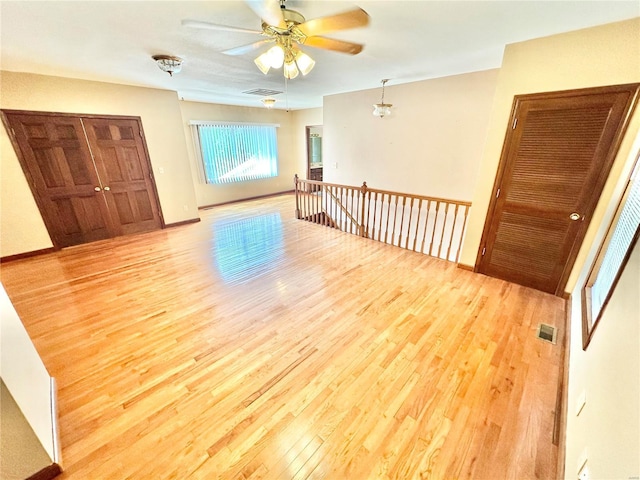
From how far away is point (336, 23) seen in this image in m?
1.63

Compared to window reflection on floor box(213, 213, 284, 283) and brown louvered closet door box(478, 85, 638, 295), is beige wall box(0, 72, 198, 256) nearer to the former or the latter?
window reflection on floor box(213, 213, 284, 283)

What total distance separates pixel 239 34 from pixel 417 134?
3.30 m

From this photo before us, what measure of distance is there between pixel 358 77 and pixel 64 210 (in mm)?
5020

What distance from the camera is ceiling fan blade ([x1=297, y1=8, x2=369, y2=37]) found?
151 cm

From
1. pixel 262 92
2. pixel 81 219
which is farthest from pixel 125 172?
pixel 262 92

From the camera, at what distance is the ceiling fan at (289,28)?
149 cm

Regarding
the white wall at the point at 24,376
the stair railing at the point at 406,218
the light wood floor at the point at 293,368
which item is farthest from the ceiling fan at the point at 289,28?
the stair railing at the point at 406,218

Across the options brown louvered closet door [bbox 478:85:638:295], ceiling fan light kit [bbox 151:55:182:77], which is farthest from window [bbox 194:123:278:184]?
brown louvered closet door [bbox 478:85:638:295]

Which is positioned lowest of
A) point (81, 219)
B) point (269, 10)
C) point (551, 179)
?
point (81, 219)

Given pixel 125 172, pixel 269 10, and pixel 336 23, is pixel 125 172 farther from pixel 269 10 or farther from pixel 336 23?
pixel 336 23

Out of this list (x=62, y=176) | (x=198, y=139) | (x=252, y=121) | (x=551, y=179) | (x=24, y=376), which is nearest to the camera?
(x=24, y=376)

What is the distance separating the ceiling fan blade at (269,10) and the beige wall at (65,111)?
3999 mm

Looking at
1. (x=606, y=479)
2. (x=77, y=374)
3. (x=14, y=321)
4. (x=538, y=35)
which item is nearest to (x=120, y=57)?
(x=14, y=321)

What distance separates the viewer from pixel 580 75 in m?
2.17
